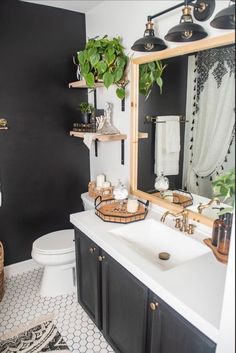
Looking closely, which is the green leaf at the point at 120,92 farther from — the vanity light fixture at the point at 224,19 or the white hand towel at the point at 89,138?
the vanity light fixture at the point at 224,19

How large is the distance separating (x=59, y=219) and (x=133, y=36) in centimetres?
177

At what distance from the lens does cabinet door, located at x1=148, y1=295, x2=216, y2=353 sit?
1021mm

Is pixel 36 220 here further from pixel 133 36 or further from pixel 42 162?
pixel 133 36

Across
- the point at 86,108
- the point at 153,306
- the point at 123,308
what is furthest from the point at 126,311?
the point at 86,108

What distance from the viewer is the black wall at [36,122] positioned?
7.32ft

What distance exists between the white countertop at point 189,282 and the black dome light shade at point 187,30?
3.51ft

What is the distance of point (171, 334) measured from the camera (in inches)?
45.3

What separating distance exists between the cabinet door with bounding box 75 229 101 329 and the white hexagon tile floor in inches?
4.9

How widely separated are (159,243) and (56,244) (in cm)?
94

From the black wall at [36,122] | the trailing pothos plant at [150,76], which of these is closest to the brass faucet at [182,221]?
the trailing pothos plant at [150,76]

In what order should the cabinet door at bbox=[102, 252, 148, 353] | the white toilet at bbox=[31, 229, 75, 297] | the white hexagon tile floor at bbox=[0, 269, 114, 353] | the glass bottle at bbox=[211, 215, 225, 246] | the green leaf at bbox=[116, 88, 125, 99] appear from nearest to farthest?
the glass bottle at bbox=[211, 215, 225, 246] < the cabinet door at bbox=[102, 252, 148, 353] < the white hexagon tile floor at bbox=[0, 269, 114, 353] < the green leaf at bbox=[116, 88, 125, 99] < the white toilet at bbox=[31, 229, 75, 297]

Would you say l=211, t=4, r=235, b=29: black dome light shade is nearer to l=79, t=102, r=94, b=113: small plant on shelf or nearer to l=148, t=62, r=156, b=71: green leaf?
l=148, t=62, r=156, b=71: green leaf

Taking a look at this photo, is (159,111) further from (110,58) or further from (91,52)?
(91,52)

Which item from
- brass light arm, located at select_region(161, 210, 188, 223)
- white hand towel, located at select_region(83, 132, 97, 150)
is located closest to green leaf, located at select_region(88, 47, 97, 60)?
white hand towel, located at select_region(83, 132, 97, 150)
